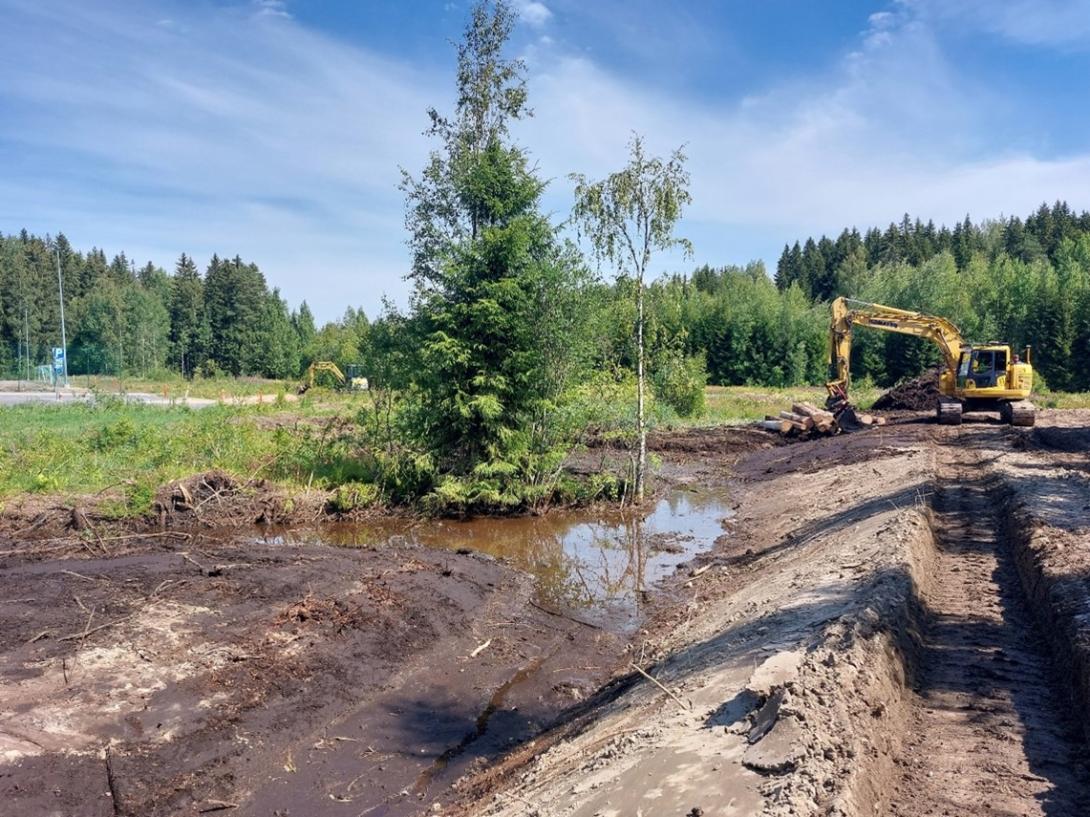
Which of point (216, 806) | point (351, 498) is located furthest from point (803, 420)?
point (216, 806)

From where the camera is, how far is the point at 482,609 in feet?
36.9

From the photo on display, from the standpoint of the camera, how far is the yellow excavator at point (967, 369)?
2566 centimetres

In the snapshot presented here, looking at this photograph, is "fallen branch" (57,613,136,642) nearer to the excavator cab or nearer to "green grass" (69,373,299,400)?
the excavator cab

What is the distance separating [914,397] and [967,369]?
284 inches

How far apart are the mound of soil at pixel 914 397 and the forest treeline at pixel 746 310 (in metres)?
8.51

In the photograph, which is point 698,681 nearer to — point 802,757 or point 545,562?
point 802,757

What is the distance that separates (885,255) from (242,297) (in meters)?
71.8

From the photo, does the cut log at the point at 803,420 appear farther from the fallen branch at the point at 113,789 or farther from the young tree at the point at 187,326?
the young tree at the point at 187,326

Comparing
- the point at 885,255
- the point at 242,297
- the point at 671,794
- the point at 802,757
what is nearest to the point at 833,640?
the point at 802,757

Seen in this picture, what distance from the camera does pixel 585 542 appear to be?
16047 millimetres

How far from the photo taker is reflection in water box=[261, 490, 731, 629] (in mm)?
12609

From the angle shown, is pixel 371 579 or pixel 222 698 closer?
pixel 222 698

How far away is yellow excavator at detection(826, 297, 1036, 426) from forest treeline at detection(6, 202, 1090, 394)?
780cm

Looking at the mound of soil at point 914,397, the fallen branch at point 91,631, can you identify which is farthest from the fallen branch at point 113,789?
the mound of soil at point 914,397
